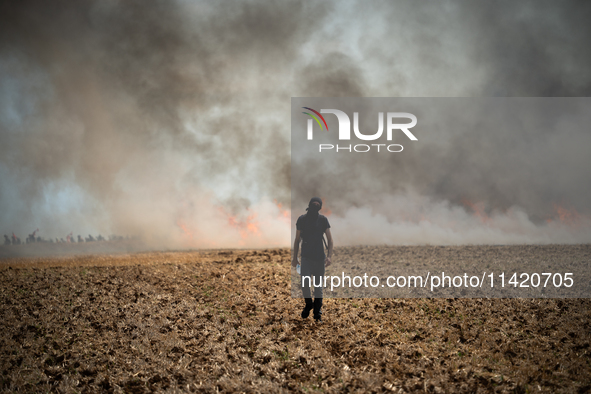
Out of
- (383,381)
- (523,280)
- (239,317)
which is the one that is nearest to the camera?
(383,381)

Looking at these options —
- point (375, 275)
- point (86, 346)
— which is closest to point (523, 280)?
point (375, 275)

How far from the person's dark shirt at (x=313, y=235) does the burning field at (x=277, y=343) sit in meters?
2.08

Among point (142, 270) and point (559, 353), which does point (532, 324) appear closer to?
point (559, 353)

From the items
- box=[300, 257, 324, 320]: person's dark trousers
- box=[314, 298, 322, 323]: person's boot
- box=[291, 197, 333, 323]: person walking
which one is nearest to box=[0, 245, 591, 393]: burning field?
box=[314, 298, 322, 323]: person's boot

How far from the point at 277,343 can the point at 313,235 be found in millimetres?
2746

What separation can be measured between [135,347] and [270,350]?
3289 mm

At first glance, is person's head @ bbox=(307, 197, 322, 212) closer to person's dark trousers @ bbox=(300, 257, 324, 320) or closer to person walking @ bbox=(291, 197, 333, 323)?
person walking @ bbox=(291, 197, 333, 323)

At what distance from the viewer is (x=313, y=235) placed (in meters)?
9.14

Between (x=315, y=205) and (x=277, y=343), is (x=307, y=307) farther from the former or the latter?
(x=315, y=205)

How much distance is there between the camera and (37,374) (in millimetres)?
7457

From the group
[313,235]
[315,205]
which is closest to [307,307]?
[313,235]

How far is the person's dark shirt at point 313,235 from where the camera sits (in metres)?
9.15

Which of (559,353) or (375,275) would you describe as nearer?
(559,353)

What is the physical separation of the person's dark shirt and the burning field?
2.08 m
